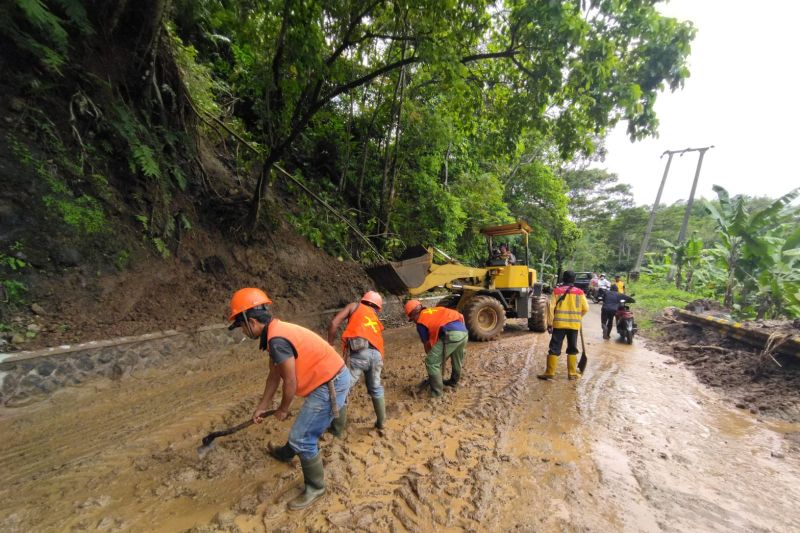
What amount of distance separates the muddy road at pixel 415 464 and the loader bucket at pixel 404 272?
270 cm

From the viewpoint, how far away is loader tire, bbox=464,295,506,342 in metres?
7.25

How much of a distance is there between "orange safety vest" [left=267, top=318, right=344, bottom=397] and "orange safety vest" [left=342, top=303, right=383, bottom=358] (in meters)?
0.88

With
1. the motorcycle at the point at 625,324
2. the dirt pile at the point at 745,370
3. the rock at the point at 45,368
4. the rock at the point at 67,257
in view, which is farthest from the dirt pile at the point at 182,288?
the dirt pile at the point at 745,370

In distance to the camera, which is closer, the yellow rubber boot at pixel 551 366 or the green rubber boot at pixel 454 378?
the green rubber boot at pixel 454 378

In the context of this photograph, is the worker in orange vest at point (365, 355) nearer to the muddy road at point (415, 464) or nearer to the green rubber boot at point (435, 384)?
the muddy road at point (415, 464)

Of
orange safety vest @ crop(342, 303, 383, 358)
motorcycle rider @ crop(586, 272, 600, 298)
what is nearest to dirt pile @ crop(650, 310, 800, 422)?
orange safety vest @ crop(342, 303, 383, 358)

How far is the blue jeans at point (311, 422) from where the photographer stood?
2.42 metres

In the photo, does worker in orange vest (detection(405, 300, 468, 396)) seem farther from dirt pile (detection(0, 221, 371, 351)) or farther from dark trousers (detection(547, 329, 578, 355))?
dirt pile (detection(0, 221, 371, 351))

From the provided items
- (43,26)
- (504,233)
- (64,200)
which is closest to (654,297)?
(504,233)

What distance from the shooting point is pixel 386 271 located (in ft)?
23.1

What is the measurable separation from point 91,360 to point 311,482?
3295mm

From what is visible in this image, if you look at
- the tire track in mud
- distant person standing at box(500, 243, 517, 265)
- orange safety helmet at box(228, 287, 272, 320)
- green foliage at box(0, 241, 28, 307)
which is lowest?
the tire track in mud

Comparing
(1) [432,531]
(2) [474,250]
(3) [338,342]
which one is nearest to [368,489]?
(1) [432,531]

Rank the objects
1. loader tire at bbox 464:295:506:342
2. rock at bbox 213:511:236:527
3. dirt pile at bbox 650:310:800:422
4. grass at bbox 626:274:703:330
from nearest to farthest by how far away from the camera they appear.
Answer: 1. rock at bbox 213:511:236:527
2. dirt pile at bbox 650:310:800:422
3. loader tire at bbox 464:295:506:342
4. grass at bbox 626:274:703:330
